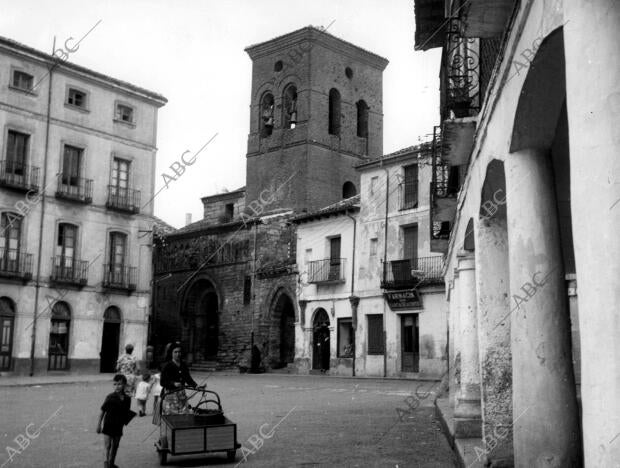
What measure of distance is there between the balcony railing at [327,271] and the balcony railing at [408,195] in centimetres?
398

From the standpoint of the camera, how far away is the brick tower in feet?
137

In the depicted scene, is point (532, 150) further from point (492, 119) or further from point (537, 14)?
point (537, 14)

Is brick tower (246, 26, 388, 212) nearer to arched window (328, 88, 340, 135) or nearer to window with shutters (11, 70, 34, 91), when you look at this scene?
arched window (328, 88, 340, 135)

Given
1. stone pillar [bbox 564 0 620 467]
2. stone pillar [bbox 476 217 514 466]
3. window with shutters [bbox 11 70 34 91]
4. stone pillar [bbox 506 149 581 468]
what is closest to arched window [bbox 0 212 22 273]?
window with shutters [bbox 11 70 34 91]

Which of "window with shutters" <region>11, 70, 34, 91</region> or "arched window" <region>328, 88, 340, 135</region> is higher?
"arched window" <region>328, 88, 340, 135</region>

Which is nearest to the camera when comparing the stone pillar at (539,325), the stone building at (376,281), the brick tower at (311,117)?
the stone pillar at (539,325)

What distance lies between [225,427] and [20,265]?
21.7 m

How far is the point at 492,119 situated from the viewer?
665 cm

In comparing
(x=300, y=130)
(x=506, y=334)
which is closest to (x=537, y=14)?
(x=506, y=334)

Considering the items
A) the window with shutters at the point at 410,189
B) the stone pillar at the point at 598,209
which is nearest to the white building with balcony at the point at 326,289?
the window with shutters at the point at 410,189

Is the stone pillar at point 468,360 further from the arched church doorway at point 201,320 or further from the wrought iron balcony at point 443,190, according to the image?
the arched church doorway at point 201,320

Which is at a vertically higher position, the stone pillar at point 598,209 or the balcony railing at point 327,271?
the balcony railing at point 327,271

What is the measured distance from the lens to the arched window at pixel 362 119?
148 feet

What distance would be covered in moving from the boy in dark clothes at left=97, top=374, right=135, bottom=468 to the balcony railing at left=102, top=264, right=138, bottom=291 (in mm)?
23475
